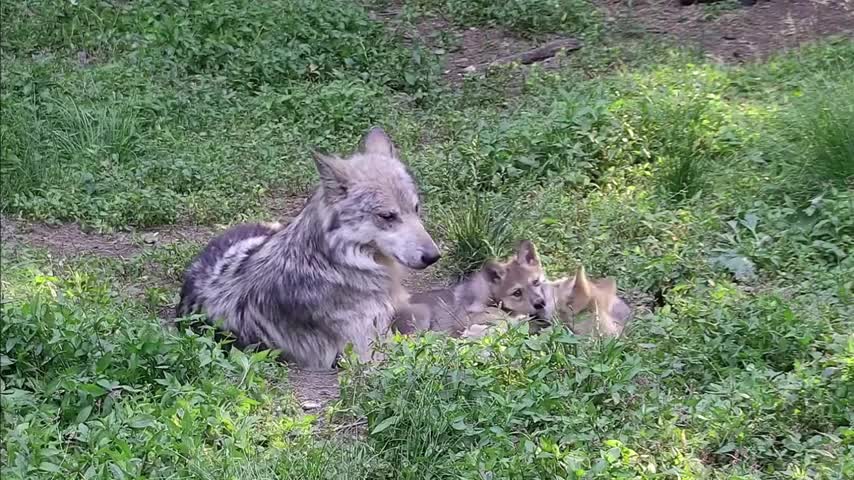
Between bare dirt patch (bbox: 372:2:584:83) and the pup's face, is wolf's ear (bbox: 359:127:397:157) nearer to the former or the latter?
the pup's face

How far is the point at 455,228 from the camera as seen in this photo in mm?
7629

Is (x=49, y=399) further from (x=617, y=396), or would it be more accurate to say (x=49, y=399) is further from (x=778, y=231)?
(x=778, y=231)

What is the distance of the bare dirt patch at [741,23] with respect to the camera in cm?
1118

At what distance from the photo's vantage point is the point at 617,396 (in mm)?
5145

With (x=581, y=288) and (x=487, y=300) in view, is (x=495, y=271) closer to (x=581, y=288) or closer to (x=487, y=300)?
(x=487, y=300)

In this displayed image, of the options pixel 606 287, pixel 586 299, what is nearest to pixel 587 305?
pixel 586 299

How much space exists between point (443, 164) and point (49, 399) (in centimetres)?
434

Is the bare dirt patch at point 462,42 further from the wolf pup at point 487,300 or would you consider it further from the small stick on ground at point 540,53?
the wolf pup at point 487,300

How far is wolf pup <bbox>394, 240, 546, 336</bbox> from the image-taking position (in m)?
6.70

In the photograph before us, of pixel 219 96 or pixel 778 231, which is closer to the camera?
pixel 778 231

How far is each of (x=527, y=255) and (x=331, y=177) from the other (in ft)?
4.61

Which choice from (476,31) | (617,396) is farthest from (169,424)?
Answer: (476,31)

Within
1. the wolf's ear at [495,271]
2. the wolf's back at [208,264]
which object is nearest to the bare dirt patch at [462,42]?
the wolf's back at [208,264]

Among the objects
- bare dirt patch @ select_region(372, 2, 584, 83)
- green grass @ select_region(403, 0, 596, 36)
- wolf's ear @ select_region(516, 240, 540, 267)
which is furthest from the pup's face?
green grass @ select_region(403, 0, 596, 36)
